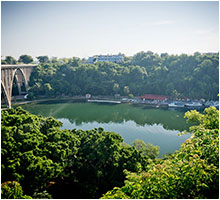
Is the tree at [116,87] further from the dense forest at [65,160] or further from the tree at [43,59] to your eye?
the tree at [43,59]

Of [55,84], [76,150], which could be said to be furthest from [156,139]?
[55,84]

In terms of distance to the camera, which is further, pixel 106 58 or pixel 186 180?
Result: pixel 106 58

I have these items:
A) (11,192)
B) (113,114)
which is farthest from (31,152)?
(113,114)

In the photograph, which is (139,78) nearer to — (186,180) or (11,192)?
(11,192)

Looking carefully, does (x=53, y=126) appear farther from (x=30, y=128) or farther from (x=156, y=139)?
(x=156, y=139)

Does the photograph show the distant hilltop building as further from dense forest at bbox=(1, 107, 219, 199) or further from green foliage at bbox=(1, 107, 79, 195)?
green foliage at bbox=(1, 107, 79, 195)

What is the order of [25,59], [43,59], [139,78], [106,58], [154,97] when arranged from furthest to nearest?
1. [106,58]
2. [43,59]
3. [25,59]
4. [139,78]
5. [154,97]
